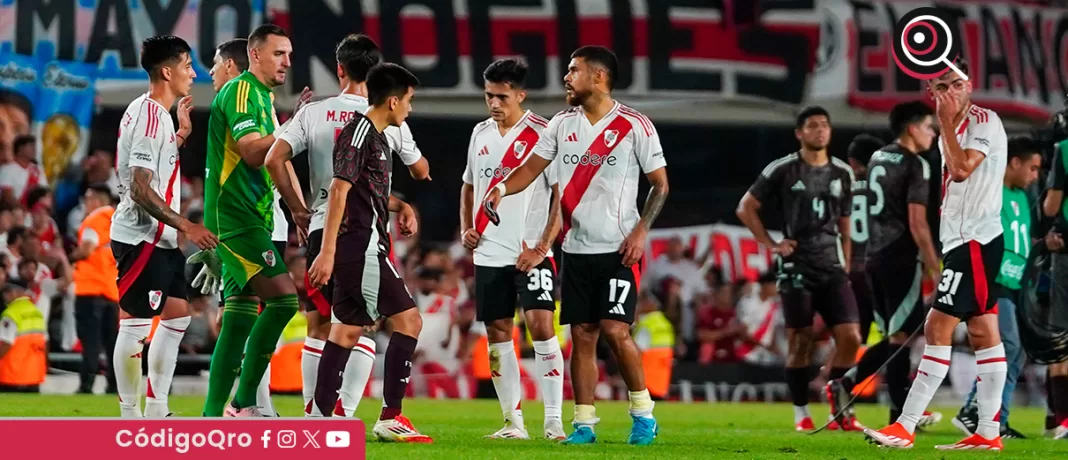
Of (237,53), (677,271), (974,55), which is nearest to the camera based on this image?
(237,53)

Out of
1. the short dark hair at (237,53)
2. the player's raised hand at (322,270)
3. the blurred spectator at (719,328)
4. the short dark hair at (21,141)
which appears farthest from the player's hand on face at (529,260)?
the short dark hair at (21,141)

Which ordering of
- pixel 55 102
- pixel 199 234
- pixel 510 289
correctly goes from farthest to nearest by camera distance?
pixel 55 102 < pixel 510 289 < pixel 199 234

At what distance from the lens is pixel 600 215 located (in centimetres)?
820

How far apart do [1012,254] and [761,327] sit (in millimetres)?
7308

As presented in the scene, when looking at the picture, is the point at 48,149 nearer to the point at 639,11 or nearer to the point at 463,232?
the point at 639,11

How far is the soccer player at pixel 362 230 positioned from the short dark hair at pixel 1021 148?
192 inches

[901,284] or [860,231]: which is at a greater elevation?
[860,231]

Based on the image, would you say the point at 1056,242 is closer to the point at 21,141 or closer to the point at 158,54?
the point at 158,54

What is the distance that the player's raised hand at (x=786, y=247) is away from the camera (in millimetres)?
10641

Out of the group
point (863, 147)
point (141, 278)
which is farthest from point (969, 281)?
point (141, 278)

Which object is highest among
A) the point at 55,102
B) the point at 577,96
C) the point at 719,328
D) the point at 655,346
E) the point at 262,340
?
the point at 55,102

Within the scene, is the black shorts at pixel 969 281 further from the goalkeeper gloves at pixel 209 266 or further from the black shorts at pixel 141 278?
the black shorts at pixel 141 278

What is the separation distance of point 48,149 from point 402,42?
4.72 metres

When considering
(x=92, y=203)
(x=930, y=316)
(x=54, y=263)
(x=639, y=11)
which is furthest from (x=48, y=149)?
(x=930, y=316)
